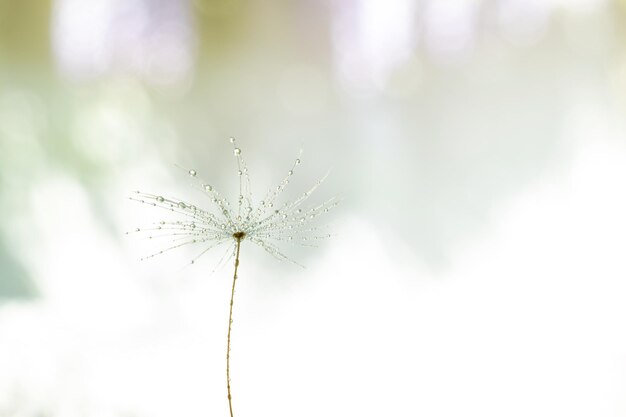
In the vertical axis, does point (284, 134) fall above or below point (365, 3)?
below

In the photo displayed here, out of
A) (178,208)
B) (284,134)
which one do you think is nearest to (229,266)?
(178,208)

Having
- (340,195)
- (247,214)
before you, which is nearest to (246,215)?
(247,214)

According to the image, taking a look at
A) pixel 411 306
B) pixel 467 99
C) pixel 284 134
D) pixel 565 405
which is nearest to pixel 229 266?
pixel 284 134

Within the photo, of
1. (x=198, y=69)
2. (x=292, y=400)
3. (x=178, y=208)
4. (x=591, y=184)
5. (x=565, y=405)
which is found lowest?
(x=565, y=405)

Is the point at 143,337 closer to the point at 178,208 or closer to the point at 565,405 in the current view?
the point at 178,208

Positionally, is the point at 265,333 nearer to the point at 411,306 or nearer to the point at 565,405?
the point at 411,306

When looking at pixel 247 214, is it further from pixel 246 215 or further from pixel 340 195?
pixel 340 195
